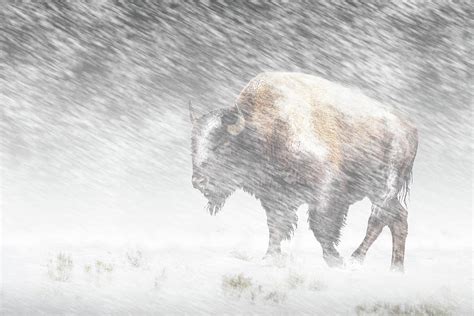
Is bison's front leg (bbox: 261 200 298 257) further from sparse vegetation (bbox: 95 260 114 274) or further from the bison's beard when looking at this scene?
sparse vegetation (bbox: 95 260 114 274)

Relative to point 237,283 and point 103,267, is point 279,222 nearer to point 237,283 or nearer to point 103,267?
point 237,283

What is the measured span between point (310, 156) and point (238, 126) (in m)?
0.93

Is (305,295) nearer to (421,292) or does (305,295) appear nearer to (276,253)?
(421,292)

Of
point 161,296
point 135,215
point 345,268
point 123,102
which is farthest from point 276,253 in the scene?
point 123,102

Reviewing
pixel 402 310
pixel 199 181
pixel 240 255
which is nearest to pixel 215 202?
pixel 199 181

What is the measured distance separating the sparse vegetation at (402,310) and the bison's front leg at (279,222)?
2580mm

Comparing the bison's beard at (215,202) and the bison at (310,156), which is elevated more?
the bison at (310,156)

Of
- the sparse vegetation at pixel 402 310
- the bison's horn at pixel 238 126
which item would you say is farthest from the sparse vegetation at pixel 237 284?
the bison's horn at pixel 238 126

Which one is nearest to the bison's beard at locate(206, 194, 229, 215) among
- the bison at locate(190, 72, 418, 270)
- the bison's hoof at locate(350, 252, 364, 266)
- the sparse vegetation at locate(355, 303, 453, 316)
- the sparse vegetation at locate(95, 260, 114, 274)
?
the bison at locate(190, 72, 418, 270)

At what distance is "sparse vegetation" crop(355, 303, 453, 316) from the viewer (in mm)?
6285

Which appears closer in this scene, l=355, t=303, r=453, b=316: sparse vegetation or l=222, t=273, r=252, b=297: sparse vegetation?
l=355, t=303, r=453, b=316: sparse vegetation

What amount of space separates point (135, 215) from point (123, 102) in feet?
9.52

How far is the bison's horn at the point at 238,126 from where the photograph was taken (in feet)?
29.9

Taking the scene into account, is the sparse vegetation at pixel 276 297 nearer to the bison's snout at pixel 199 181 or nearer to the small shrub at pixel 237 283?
the small shrub at pixel 237 283
